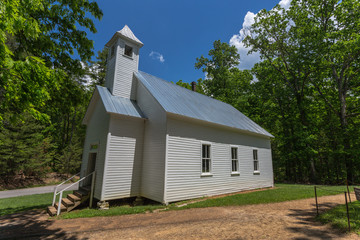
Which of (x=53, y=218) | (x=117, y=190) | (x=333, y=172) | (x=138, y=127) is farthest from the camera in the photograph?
(x=333, y=172)

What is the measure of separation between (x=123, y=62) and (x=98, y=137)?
5.06 meters

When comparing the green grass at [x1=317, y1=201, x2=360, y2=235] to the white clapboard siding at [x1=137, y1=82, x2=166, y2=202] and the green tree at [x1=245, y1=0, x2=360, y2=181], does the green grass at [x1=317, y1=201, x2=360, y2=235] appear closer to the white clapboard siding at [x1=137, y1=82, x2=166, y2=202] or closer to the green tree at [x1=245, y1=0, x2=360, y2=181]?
the white clapboard siding at [x1=137, y1=82, x2=166, y2=202]

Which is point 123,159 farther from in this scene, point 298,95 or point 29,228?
point 298,95

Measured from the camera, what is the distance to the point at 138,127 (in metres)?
10.6

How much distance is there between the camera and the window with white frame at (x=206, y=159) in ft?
35.8

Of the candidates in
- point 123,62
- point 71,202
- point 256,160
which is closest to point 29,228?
point 71,202

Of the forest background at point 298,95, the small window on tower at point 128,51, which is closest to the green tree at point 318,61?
the forest background at point 298,95

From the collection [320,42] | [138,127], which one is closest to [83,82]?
[138,127]

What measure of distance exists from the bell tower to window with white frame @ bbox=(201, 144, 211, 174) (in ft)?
18.8

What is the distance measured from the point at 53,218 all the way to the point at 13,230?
139 centimetres

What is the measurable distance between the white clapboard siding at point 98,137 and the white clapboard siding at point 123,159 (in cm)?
49

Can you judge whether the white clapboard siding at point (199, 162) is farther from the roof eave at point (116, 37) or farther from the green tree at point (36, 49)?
the roof eave at point (116, 37)

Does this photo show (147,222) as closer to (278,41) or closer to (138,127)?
(138,127)

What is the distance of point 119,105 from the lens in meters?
10.4
